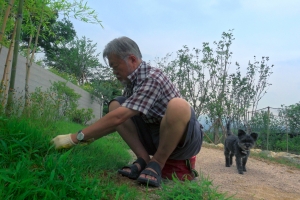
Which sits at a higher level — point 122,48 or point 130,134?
point 122,48

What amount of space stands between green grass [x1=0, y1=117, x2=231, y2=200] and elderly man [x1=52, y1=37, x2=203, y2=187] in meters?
0.16

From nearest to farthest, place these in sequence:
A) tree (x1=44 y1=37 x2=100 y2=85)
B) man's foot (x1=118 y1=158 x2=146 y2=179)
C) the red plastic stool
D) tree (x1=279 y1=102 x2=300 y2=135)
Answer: man's foot (x1=118 y1=158 x2=146 y2=179) < the red plastic stool < tree (x1=279 y1=102 x2=300 y2=135) < tree (x1=44 y1=37 x2=100 y2=85)

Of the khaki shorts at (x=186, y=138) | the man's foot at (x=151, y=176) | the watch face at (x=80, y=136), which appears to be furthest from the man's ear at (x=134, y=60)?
the man's foot at (x=151, y=176)

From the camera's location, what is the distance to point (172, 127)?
2.48m

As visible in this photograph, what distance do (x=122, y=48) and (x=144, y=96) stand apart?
1.58 ft

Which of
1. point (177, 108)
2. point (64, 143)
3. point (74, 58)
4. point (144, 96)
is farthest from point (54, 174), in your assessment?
point (74, 58)

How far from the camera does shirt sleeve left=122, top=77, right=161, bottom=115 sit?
2.41 metres

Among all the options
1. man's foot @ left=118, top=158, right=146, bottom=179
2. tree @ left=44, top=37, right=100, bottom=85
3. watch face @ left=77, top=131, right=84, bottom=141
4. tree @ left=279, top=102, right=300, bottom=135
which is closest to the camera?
watch face @ left=77, top=131, right=84, bottom=141

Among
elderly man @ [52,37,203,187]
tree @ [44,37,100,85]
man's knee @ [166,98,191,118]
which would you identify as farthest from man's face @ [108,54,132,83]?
tree @ [44,37,100,85]

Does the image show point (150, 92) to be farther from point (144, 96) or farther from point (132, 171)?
point (132, 171)

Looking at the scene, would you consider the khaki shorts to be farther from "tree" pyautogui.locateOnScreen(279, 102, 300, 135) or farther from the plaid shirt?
"tree" pyautogui.locateOnScreen(279, 102, 300, 135)

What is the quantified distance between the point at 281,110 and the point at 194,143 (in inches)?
332

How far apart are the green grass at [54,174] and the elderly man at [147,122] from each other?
0.16m

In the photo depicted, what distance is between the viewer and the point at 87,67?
23.6 m
